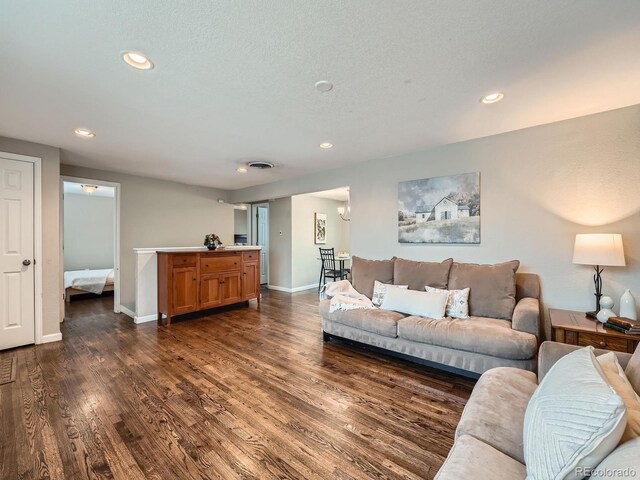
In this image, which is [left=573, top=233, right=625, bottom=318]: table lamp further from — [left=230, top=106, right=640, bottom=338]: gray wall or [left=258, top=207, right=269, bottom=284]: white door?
[left=258, top=207, right=269, bottom=284]: white door

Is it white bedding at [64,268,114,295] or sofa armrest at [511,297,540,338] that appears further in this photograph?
white bedding at [64,268,114,295]

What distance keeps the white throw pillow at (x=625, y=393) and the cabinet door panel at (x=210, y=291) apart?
448cm

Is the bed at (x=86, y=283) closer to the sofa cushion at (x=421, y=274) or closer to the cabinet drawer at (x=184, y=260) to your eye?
the cabinet drawer at (x=184, y=260)

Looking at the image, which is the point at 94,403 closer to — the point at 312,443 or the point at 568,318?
the point at 312,443

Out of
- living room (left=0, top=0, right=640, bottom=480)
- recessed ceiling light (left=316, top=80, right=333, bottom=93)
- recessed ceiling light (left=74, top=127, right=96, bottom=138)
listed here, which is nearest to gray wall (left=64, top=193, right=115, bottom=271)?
living room (left=0, top=0, right=640, bottom=480)

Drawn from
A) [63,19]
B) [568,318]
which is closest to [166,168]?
[63,19]

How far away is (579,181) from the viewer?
8.63 feet

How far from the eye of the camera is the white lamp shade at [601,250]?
2228 mm

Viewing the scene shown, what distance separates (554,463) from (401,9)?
1.92 m

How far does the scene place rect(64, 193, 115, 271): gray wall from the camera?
676 cm

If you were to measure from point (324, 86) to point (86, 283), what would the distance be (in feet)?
20.7

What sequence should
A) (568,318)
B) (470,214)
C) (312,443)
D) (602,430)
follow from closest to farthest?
(602,430)
(312,443)
(568,318)
(470,214)

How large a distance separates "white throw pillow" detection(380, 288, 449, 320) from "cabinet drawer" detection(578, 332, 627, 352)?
1015 millimetres

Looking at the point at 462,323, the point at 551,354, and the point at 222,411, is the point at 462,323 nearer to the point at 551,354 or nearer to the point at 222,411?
the point at 551,354
